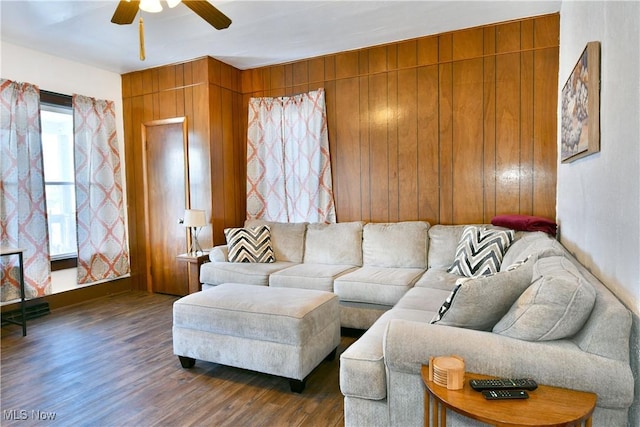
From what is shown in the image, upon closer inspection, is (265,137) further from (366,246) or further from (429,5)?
(429,5)

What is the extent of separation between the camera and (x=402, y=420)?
1.57 meters

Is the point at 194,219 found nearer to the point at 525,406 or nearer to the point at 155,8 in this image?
the point at 155,8

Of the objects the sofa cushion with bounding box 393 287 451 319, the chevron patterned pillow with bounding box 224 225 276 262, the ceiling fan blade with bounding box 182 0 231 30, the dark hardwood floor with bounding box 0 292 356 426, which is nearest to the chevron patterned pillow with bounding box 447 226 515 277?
the sofa cushion with bounding box 393 287 451 319

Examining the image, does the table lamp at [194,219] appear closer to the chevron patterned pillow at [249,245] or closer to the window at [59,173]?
the chevron patterned pillow at [249,245]

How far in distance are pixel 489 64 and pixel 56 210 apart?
4730 millimetres

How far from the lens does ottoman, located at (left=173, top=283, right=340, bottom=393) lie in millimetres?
2287

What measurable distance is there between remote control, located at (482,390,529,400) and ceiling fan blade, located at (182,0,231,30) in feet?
8.40

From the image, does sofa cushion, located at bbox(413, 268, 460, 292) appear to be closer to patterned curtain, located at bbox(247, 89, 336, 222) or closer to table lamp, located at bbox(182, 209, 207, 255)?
patterned curtain, located at bbox(247, 89, 336, 222)

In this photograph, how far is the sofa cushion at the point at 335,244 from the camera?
12.4ft

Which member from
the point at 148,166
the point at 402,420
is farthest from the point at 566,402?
the point at 148,166

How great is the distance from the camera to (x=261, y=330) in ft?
7.68

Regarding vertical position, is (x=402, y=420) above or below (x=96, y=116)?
below

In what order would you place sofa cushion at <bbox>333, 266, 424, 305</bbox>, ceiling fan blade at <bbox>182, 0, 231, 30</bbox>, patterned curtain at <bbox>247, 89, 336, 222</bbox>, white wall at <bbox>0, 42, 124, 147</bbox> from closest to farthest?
1. ceiling fan blade at <bbox>182, 0, 231, 30</bbox>
2. sofa cushion at <bbox>333, 266, 424, 305</bbox>
3. white wall at <bbox>0, 42, 124, 147</bbox>
4. patterned curtain at <bbox>247, 89, 336, 222</bbox>

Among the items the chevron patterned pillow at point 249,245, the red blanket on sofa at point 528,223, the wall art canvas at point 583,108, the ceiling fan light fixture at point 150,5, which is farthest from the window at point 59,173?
the wall art canvas at point 583,108
